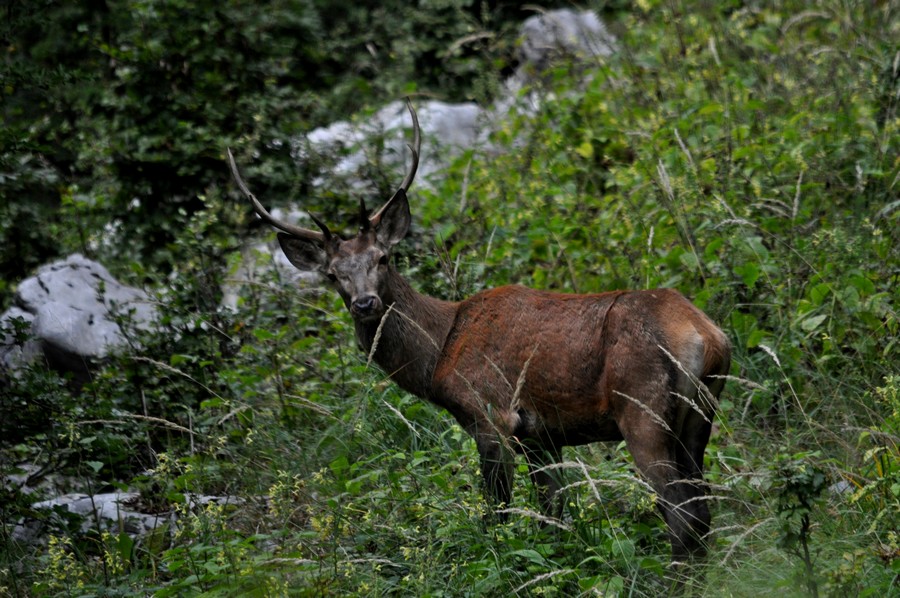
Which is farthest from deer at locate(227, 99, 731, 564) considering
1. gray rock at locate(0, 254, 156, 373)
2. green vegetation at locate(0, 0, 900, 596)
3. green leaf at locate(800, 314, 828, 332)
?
gray rock at locate(0, 254, 156, 373)

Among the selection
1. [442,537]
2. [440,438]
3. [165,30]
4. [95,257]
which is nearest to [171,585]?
[442,537]

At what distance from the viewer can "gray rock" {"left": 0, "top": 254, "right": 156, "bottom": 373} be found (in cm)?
793

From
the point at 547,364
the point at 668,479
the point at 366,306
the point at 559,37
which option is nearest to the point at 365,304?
the point at 366,306

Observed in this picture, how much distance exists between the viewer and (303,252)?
678 cm

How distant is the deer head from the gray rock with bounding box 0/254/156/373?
1.64m

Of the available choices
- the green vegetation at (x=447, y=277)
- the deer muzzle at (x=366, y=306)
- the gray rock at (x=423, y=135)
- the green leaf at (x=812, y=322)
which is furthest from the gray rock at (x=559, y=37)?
the deer muzzle at (x=366, y=306)

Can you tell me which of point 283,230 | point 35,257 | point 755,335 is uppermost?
point 283,230

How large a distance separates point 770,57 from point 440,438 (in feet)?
19.6

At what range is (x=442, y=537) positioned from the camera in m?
5.34

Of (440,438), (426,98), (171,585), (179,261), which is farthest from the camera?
A: (426,98)

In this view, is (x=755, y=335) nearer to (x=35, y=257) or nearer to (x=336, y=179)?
(x=336, y=179)

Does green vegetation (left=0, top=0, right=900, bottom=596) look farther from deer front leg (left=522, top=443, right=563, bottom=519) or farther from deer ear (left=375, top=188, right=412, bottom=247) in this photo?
deer ear (left=375, top=188, right=412, bottom=247)

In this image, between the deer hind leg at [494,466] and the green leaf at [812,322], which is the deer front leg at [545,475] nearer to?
the deer hind leg at [494,466]

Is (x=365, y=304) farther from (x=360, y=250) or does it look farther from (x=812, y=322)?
(x=812, y=322)
